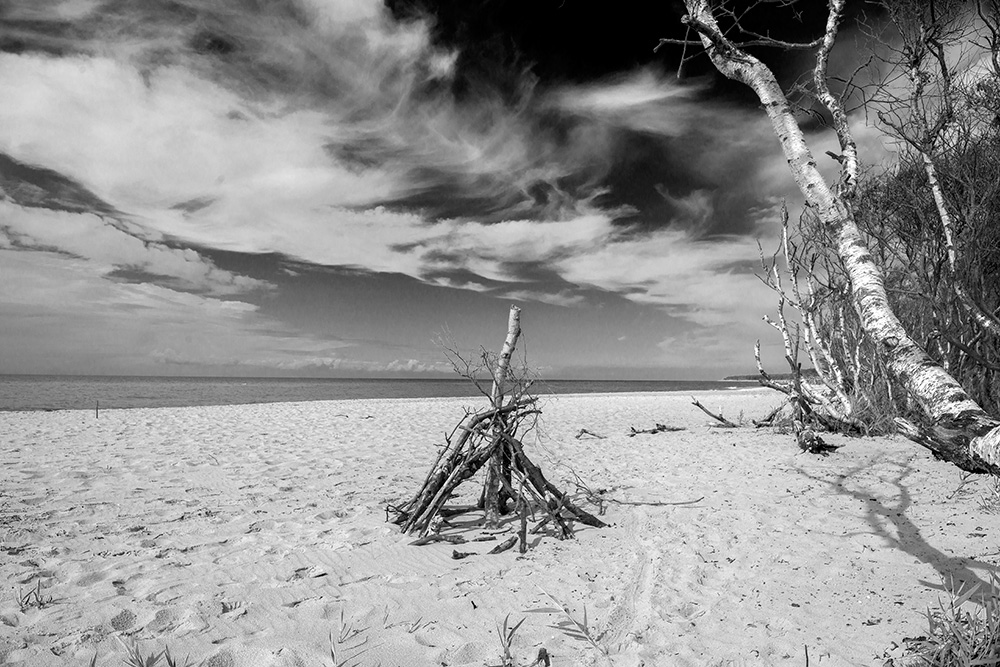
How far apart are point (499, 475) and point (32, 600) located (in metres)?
3.56

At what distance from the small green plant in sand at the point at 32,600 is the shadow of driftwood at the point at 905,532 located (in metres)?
5.31

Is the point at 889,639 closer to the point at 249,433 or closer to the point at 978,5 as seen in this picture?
the point at 978,5

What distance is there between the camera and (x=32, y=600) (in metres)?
3.30

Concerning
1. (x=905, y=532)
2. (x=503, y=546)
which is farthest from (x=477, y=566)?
(x=905, y=532)

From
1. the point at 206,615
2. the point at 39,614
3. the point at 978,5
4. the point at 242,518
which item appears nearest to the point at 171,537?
the point at 242,518

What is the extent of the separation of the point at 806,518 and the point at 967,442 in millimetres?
3973

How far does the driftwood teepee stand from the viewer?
4852 mm

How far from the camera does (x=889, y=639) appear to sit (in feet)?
9.18

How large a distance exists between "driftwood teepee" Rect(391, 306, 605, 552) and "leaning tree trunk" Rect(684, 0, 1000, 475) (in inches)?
118

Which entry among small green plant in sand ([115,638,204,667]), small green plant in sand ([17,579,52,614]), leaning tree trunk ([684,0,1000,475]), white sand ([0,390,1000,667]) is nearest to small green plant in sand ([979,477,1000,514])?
white sand ([0,390,1000,667])

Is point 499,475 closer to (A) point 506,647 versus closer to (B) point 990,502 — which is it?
(A) point 506,647

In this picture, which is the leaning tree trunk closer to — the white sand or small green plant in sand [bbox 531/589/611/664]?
the white sand

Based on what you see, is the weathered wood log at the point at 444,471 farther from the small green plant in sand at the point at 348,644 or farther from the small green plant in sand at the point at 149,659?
the small green plant in sand at the point at 149,659

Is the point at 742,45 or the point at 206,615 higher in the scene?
the point at 742,45
